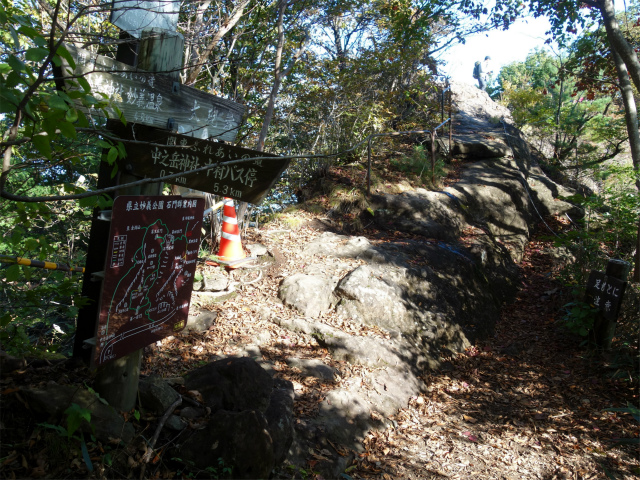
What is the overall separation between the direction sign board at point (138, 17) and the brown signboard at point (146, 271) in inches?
41.8

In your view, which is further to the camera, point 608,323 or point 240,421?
point 608,323

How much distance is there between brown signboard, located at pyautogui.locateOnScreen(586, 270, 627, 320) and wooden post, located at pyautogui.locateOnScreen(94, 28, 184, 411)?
19.3 ft

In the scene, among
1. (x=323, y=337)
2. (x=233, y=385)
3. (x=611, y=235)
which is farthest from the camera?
(x=611, y=235)

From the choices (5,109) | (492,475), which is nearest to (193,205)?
(5,109)

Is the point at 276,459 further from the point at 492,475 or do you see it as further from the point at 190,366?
the point at 492,475

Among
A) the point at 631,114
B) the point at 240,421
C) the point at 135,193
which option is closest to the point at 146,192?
the point at 135,193

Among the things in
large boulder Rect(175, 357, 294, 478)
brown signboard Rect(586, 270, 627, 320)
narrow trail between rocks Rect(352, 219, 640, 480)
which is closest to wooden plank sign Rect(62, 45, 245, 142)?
large boulder Rect(175, 357, 294, 478)

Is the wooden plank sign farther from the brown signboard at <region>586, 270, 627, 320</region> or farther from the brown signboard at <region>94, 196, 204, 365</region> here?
the brown signboard at <region>586, 270, 627, 320</region>

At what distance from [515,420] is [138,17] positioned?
17.6 ft

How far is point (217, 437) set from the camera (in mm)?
2785

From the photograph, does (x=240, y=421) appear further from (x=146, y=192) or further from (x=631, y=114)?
(x=631, y=114)

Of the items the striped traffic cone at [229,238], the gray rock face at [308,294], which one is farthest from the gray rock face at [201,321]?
the striped traffic cone at [229,238]

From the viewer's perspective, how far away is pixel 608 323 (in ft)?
19.5

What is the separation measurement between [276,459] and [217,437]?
59cm
